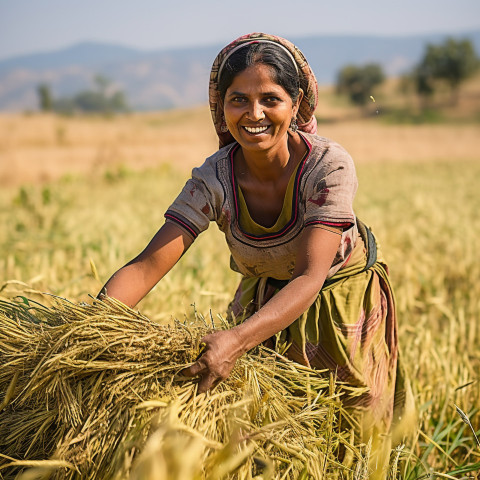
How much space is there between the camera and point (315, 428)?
5.74ft

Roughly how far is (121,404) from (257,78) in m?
1.03

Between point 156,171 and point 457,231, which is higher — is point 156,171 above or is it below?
below

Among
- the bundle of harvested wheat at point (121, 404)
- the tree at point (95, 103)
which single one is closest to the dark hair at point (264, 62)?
the bundle of harvested wheat at point (121, 404)

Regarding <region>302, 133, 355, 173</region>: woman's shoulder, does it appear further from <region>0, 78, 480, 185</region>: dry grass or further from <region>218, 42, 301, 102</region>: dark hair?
<region>0, 78, 480, 185</region>: dry grass

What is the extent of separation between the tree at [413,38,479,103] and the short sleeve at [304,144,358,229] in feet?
216

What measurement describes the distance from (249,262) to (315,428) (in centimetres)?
64

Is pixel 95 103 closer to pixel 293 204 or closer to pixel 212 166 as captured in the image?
pixel 212 166

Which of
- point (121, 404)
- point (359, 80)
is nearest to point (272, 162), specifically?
point (121, 404)

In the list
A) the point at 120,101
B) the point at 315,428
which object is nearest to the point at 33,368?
the point at 315,428

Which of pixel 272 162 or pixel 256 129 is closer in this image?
pixel 256 129

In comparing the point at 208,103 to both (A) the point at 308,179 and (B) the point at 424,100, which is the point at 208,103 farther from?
(B) the point at 424,100

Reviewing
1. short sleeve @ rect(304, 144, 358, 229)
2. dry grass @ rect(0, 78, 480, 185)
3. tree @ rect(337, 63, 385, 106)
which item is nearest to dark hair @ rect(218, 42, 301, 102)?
short sleeve @ rect(304, 144, 358, 229)

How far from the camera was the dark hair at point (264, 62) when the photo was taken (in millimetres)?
1805

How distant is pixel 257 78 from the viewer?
180cm
